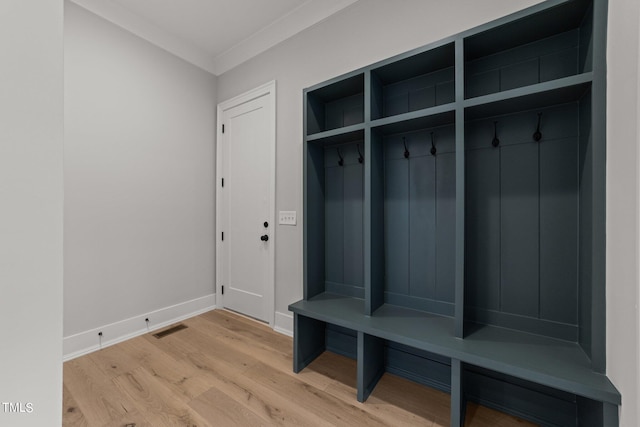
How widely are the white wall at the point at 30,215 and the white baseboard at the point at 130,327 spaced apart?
2.26m

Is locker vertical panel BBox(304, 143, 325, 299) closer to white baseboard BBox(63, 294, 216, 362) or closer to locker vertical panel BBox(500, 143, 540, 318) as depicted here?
locker vertical panel BBox(500, 143, 540, 318)

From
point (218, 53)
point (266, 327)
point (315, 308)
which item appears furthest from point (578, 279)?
point (218, 53)

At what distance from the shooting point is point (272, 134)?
101 inches

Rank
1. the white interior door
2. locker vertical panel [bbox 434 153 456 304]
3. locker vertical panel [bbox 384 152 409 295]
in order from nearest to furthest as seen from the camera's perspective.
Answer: locker vertical panel [bbox 434 153 456 304], locker vertical panel [bbox 384 152 409 295], the white interior door

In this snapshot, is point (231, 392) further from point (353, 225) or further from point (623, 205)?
point (623, 205)

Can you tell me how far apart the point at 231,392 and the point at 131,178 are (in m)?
2.04

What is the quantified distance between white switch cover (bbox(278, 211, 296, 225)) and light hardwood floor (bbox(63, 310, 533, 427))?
1052 millimetres

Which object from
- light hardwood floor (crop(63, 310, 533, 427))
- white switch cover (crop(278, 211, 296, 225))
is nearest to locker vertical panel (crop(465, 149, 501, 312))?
light hardwood floor (crop(63, 310, 533, 427))

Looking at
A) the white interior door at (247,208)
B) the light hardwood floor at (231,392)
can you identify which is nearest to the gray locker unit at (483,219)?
the light hardwood floor at (231,392)

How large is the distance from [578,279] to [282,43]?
9.23ft

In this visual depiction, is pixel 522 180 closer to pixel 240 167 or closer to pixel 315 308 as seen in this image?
pixel 315 308

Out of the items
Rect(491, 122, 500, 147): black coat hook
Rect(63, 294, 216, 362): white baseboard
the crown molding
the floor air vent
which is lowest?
the floor air vent

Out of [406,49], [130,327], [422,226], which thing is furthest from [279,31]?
[130,327]

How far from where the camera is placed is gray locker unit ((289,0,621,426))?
3.94 ft
